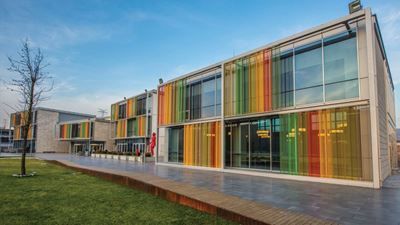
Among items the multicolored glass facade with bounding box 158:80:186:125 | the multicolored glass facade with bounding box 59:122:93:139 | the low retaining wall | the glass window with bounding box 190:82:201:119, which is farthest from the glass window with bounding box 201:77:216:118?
the multicolored glass facade with bounding box 59:122:93:139

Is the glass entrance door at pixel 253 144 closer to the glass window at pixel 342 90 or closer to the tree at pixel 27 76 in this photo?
the glass window at pixel 342 90

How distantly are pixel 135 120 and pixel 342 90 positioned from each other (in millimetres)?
34884

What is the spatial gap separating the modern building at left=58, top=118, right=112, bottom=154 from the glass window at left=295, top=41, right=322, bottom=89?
45.9 metres

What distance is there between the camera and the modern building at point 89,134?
51.8m

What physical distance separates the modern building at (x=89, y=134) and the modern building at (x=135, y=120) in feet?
20.0

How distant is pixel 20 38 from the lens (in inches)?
576

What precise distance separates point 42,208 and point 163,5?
15.3m

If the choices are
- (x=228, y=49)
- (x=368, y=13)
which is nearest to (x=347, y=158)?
(x=368, y=13)

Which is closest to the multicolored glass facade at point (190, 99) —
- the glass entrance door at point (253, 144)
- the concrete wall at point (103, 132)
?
the glass entrance door at point (253, 144)

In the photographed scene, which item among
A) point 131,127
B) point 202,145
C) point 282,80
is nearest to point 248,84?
point 282,80

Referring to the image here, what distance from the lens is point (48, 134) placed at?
6056cm

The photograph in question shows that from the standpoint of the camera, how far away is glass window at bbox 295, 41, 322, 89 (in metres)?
12.9

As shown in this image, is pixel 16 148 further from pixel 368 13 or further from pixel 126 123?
pixel 368 13

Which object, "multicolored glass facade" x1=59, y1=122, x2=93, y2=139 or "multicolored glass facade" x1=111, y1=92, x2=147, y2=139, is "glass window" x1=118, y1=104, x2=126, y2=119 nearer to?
"multicolored glass facade" x1=111, y1=92, x2=147, y2=139
